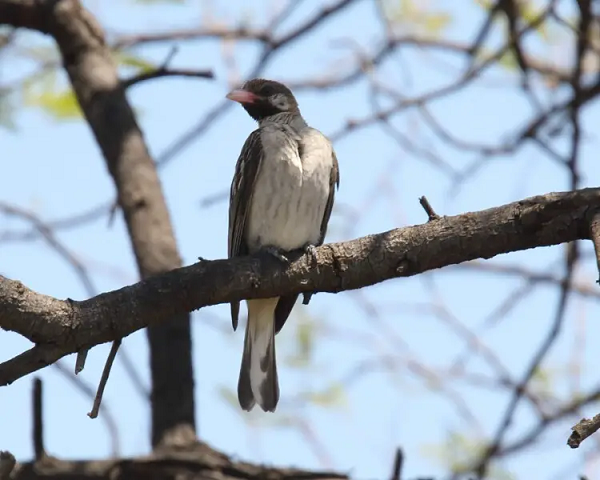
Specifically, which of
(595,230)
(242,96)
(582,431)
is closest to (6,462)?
(582,431)

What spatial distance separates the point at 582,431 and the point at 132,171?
135 inches

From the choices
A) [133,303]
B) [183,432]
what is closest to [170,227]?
[183,432]

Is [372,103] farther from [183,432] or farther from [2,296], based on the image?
[2,296]

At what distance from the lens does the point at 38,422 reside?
12.7 ft

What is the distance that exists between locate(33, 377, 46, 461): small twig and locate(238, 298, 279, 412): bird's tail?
41.3 inches

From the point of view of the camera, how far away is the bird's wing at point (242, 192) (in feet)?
16.2

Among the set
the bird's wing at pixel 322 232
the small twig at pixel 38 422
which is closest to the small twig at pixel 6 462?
the small twig at pixel 38 422

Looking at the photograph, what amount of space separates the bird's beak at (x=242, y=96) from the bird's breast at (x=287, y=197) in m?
1.07

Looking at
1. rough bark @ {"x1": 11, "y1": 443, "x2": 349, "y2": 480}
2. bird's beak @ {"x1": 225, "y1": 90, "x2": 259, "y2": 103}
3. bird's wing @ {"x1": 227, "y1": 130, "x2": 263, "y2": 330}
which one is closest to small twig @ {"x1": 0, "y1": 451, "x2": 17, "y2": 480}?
rough bark @ {"x1": 11, "y1": 443, "x2": 349, "y2": 480}

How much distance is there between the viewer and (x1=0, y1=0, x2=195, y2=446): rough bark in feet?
15.3

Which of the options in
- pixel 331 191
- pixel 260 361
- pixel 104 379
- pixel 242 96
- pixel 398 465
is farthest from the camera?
pixel 242 96

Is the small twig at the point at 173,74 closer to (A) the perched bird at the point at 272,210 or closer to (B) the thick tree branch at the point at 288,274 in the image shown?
(A) the perched bird at the point at 272,210

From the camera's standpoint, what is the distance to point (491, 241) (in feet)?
10.9

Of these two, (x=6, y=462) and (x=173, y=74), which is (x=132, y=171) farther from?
(x=6, y=462)
